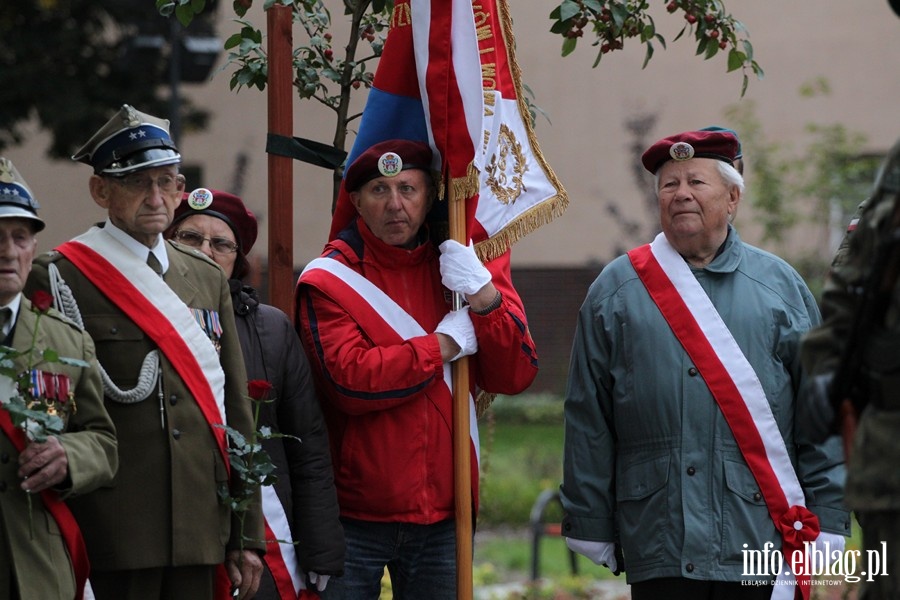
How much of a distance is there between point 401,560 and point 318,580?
14.3 inches

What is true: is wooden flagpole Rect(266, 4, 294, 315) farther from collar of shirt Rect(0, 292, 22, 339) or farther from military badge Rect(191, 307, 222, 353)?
collar of shirt Rect(0, 292, 22, 339)

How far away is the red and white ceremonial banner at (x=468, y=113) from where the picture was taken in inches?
193

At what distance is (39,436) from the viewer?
141 inches

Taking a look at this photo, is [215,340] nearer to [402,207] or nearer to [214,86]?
[402,207]

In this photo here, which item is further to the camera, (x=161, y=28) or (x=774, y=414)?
(x=161, y=28)

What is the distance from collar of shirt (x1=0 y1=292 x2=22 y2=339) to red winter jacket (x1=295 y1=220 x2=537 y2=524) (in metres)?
1.14

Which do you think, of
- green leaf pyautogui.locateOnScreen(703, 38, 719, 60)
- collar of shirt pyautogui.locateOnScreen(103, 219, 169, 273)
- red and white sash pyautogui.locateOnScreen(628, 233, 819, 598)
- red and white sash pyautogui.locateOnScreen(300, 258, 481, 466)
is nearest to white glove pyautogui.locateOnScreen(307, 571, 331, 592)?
red and white sash pyautogui.locateOnScreen(300, 258, 481, 466)

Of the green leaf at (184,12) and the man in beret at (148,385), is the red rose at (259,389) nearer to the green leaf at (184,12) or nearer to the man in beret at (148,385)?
the man in beret at (148,385)

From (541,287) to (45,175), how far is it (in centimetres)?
686

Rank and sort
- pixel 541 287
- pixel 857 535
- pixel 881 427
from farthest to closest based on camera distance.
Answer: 1. pixel 541 287
2. pixel 857 535
3. pixel 881 427

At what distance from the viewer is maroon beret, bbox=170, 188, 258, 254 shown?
4652 mm

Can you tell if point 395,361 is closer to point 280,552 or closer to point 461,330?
point 461,330

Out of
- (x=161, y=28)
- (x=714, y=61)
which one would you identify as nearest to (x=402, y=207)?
(x=161, y=28)

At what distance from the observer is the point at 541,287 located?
61.6ft
